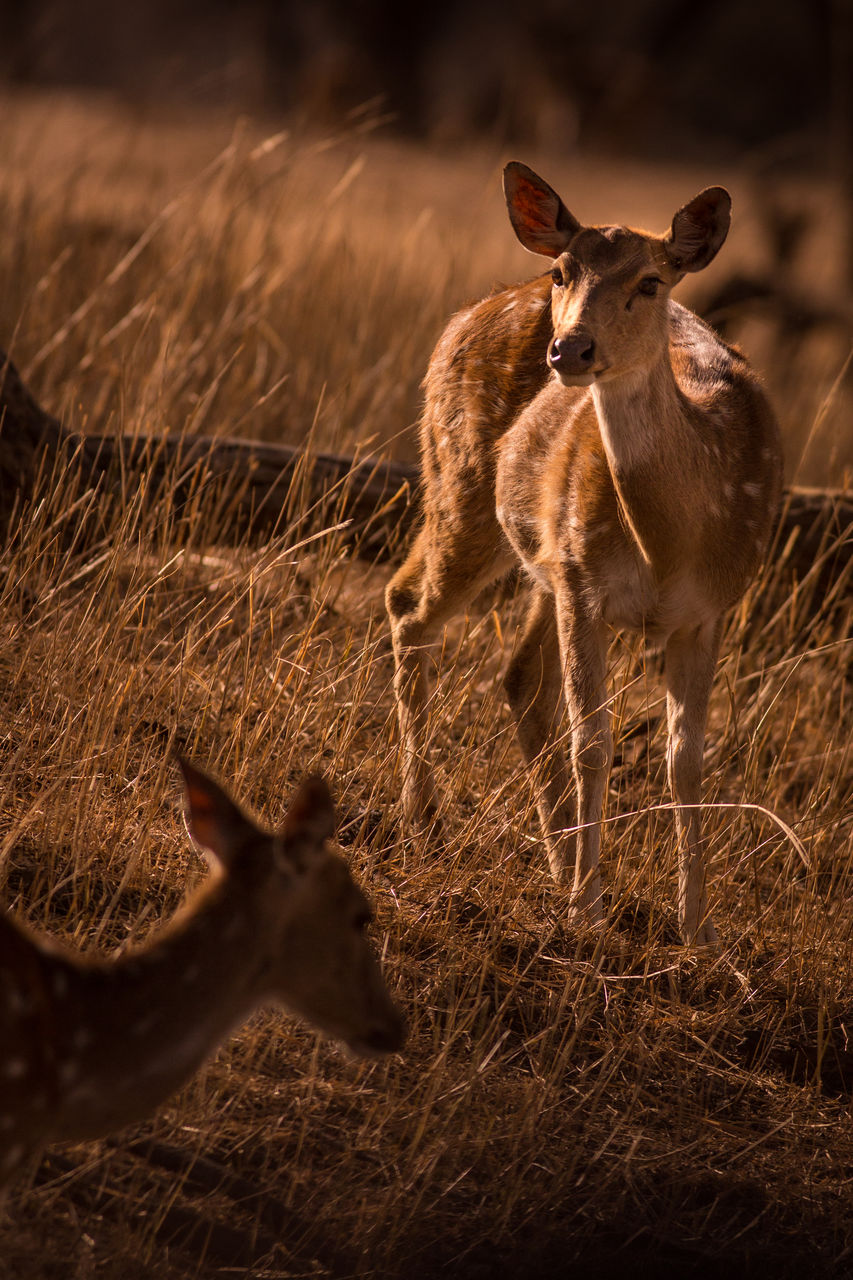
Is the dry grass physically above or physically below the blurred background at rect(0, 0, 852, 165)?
below

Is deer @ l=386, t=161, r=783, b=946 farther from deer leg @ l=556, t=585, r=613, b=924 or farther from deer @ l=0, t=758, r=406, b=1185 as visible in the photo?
deer @ l=0, t=758, r=406, b=1185

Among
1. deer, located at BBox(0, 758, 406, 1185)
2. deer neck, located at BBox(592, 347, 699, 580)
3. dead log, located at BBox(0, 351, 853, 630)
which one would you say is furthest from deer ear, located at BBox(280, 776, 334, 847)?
dead log, located at BBox(0, 351, 853, 630)

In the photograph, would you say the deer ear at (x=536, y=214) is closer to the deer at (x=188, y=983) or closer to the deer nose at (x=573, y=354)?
the deer nose at (x=573, y=354)

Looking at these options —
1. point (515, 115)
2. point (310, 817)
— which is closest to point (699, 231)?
point (310, 817)

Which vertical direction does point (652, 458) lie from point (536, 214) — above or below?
below

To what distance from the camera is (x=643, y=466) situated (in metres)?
3.75

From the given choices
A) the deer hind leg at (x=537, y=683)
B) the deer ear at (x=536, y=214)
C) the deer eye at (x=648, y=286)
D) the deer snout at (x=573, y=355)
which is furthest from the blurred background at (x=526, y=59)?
the deer snout at (x=573, y=355)

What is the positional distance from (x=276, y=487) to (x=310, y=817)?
9.74 ft

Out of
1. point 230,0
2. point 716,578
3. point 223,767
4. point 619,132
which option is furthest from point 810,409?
point 230,0

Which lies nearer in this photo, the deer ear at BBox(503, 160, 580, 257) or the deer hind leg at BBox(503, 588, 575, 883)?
the deer ear at BBox(503, 160, 580, 257)

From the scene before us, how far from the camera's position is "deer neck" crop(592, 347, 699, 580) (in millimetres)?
3732

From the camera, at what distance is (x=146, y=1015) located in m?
2.35

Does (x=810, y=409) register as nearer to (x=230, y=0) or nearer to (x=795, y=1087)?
(x=795, y=1087)

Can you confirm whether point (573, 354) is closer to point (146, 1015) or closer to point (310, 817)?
point (310, 817)
